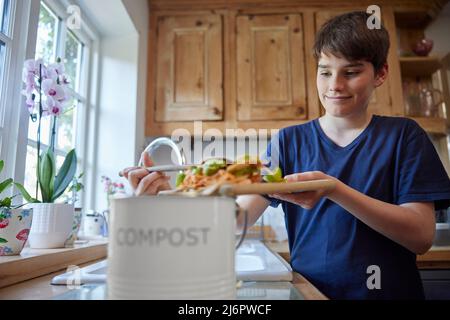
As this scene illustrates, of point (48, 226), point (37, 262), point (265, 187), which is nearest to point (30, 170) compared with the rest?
point (48, 226)

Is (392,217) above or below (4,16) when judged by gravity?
below

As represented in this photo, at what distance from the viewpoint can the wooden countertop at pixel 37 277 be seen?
0.54 m

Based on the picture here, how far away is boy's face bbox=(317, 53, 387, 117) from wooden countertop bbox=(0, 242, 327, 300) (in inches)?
15.7

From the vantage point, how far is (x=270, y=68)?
1970 mm

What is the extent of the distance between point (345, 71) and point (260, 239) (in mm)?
1328

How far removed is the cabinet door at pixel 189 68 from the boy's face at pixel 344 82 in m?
1.21

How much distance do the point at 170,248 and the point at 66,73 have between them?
1554 mm

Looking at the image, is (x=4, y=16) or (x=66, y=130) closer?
(x=4, y=16)

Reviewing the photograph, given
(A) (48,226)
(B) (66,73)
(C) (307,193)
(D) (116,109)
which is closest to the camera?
(C) (307,193)

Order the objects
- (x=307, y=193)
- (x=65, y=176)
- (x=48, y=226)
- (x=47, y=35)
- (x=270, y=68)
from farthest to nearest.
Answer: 1. (x=270, y=68)
2. (x=47, y=35)
3. (x=65, y=176)
4. (x=48, y=226)
5. (x=307, y=193)

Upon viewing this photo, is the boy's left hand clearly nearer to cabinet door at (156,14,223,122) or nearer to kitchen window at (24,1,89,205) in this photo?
kitchen window at (24,1,89,205)

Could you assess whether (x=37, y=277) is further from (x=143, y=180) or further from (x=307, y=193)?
(x=307, y=193)

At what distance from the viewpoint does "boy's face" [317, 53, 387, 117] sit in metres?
0.73
